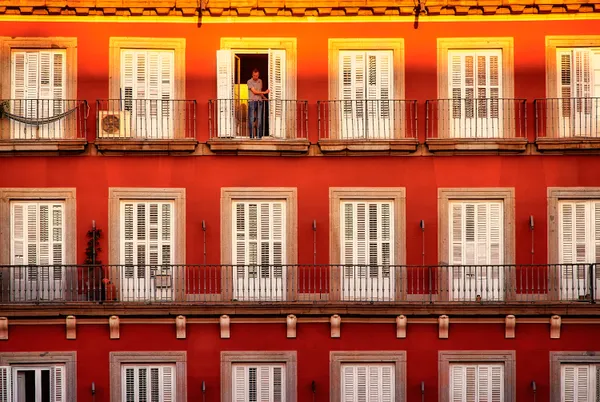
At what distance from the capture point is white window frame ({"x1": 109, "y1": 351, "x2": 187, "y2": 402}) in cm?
2700

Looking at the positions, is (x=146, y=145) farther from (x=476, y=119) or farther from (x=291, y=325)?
(x=476, y=119)

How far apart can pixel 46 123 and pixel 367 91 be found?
288 inches

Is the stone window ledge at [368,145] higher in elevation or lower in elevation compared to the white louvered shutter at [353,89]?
lower

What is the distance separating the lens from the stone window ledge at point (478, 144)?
27172 millimetres

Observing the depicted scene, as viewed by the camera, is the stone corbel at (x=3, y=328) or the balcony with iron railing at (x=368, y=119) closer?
the stone corbel at (x=3, y=328)

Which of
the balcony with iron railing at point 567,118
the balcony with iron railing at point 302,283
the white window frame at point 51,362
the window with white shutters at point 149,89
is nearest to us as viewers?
the white window frame at point 51,362

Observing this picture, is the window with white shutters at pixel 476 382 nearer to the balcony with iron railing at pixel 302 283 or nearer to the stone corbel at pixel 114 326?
the balcony with iron railing at pixel 302 283

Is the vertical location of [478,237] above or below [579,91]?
below

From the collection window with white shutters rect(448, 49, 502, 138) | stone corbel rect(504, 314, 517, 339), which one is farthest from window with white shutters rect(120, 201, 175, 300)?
stone corbel rect(504, 314, 517, 339)

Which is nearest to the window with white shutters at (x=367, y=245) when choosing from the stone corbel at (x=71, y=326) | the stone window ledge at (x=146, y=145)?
the stone window ledge at (x=146, y=145)

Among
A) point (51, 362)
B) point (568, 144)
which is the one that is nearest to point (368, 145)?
point (568, 144)

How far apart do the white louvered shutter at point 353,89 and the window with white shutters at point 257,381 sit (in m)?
5.66

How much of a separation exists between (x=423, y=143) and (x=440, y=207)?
1505mm

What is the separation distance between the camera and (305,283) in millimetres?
27391
